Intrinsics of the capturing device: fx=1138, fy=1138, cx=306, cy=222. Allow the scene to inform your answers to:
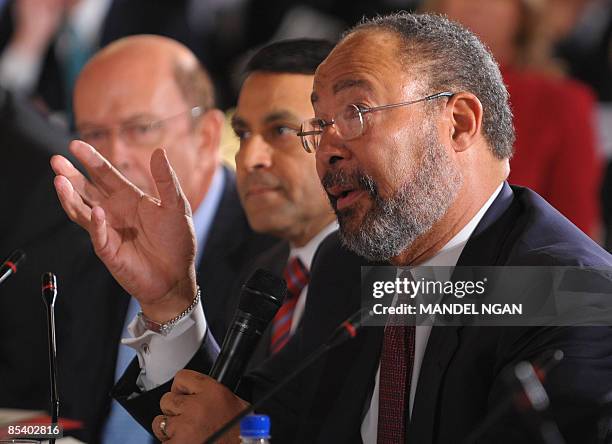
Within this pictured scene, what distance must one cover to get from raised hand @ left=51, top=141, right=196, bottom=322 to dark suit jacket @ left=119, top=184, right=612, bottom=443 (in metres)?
0.13

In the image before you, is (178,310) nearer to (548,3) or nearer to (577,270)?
(577,270)

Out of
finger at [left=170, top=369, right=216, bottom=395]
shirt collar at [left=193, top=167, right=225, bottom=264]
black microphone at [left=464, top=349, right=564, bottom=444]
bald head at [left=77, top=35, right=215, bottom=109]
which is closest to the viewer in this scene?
black microphone at [left=464, top=349, right=564, bottom=444]

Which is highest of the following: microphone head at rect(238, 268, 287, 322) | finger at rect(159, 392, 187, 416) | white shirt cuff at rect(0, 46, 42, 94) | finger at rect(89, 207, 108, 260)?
white shirt cuff at rect(0, 46, 42, 94)

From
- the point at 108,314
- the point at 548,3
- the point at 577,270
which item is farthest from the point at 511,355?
the point at 548,3

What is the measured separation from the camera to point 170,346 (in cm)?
188

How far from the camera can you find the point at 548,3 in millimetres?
3797

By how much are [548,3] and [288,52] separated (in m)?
1.59

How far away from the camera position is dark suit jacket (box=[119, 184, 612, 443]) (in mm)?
1424

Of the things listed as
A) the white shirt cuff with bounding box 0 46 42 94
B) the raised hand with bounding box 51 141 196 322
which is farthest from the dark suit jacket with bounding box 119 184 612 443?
the white shirt cuff with bounding box 0 46 42 94

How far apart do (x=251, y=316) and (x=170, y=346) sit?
0.30m

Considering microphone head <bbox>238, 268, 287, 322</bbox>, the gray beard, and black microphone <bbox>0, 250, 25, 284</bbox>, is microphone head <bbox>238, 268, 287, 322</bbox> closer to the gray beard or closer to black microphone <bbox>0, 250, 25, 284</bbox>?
the gray beard

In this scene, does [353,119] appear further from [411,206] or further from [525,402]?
[525,402]

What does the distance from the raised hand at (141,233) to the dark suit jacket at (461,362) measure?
0.44 feet

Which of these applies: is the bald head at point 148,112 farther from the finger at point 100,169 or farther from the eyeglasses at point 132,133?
the finger at point 100,169
